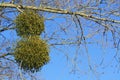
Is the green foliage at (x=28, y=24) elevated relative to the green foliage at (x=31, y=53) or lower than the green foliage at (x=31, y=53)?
elevated

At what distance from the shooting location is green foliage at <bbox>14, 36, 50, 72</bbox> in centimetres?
453

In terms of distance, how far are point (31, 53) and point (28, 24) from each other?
1.33 feet

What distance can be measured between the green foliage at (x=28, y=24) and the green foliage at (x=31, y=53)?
10 centimetres

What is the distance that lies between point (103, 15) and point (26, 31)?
3.46ft

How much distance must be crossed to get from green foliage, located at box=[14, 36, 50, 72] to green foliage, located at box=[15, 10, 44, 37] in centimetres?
10

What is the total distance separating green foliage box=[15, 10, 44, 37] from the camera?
4730 millimetres

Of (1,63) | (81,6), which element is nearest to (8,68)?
(1,63)

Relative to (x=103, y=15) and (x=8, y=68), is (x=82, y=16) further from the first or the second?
(x=8, y=68)

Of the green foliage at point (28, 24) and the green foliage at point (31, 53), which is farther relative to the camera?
the green foliage at point (28, 24)

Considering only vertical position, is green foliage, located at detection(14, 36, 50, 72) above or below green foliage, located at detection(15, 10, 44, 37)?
below

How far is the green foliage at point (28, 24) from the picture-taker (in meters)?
4.73

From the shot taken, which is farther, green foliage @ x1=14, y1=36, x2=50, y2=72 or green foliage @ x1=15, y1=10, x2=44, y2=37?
green foliage @ x1=15, y1=10, x2=44, y2=37

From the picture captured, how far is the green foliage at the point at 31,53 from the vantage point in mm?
4527

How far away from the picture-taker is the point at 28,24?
4.73 meters
